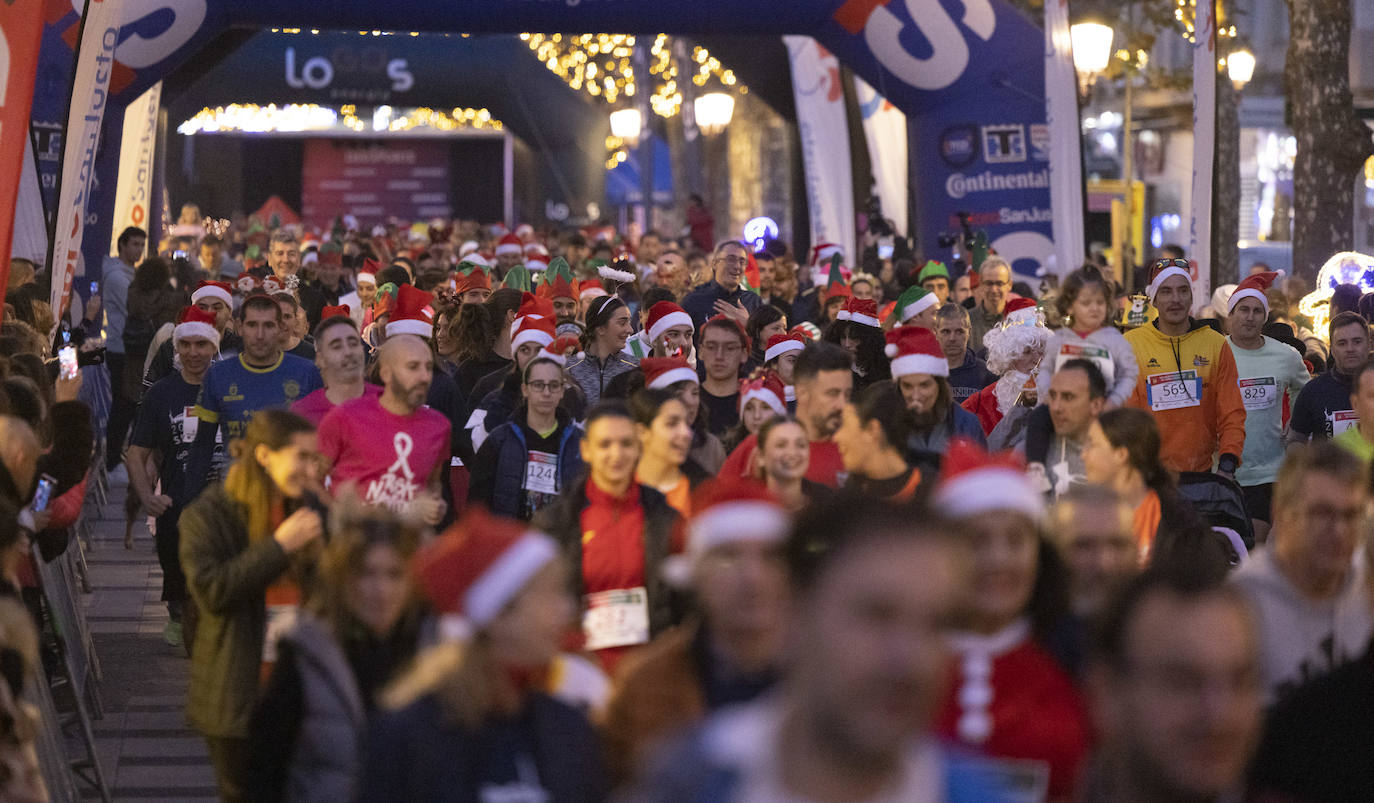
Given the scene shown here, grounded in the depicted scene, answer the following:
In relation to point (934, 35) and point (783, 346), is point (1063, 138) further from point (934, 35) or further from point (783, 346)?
point (783, 346)

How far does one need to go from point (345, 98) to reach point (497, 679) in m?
31.0

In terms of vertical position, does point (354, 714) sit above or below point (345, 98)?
below

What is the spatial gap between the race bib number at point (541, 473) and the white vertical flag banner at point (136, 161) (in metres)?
12.6

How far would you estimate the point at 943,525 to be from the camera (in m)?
2.50

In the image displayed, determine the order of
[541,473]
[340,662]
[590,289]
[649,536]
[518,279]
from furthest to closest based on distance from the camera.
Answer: [590,289]
[518,279]
[541,473]
[649,536]
[340,662]

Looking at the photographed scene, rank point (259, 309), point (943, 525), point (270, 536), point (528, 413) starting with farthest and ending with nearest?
point (259, 309) → point (528, 413) → point (270, 536) → point (943, 525)

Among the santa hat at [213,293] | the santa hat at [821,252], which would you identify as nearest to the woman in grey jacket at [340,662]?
the santa hat at [213,293]

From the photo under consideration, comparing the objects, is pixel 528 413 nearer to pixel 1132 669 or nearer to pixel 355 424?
pixel 355 424

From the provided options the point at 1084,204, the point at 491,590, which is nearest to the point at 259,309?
the point at 491,590

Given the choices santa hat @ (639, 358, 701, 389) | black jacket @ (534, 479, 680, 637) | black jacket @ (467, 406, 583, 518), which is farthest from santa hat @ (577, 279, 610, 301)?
black jacket @ (534, 479, 680, 637)

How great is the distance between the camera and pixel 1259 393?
9.58m

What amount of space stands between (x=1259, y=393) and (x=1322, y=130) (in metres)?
8.53

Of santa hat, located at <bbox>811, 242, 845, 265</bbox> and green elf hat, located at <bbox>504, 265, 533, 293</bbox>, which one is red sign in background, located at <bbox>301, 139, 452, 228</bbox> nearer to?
santa hat, located at <bbox>811, 242, 845, 265</bbox>

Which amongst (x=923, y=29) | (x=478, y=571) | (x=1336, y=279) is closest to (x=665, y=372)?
(x=478, y=571)
